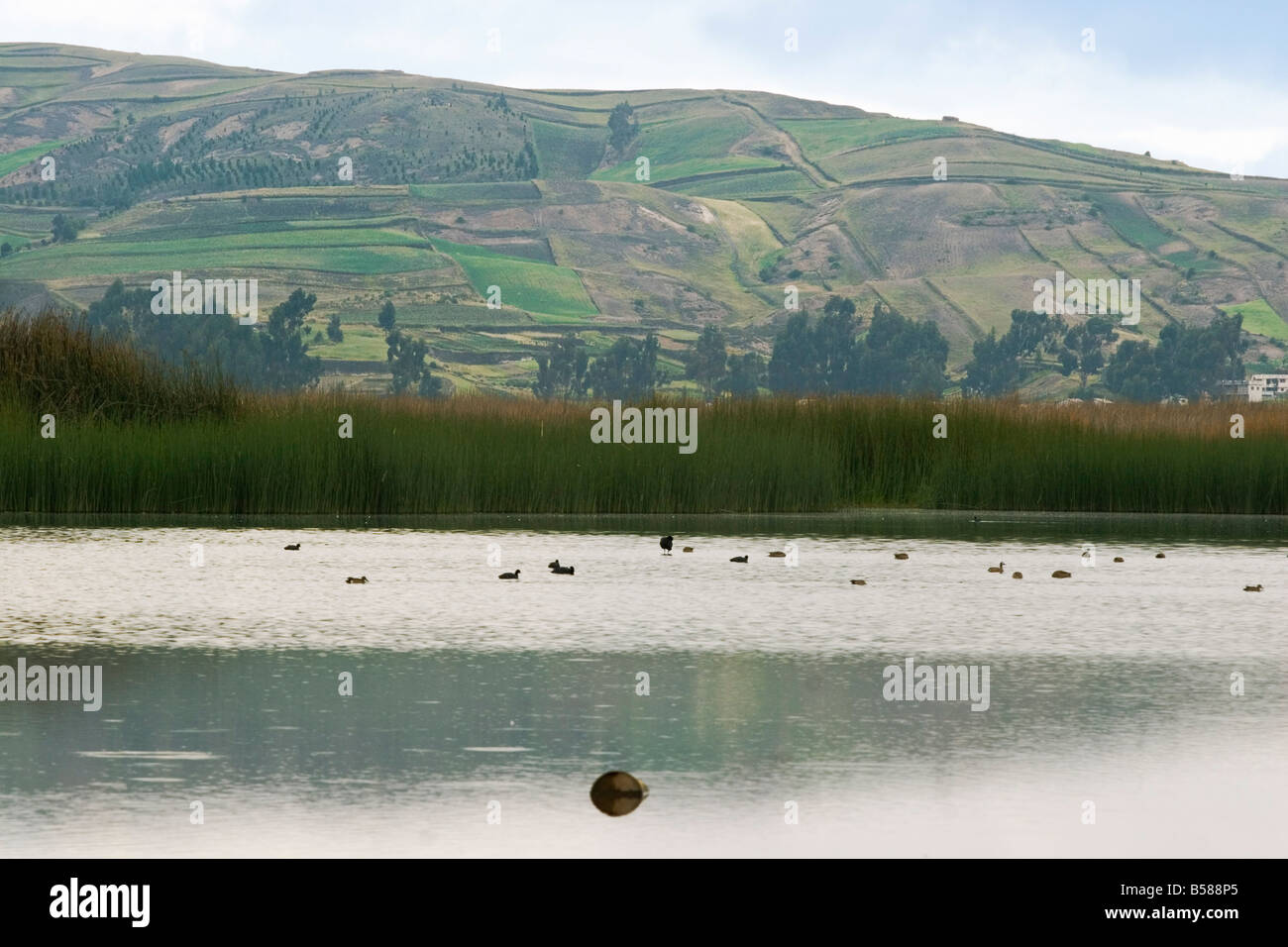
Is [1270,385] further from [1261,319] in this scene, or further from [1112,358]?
[1261,319]

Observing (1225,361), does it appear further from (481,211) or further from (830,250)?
(481,211)

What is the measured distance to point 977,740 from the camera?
24.1 feet

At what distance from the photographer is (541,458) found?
21031 mm

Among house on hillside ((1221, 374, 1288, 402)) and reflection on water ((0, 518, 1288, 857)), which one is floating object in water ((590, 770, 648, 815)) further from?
house on hillside ((1221, 374, 1288, 402))

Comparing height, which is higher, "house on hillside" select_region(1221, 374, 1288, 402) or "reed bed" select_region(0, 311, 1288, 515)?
"house on hillside" select_region(1221, 374, 1288, 402)

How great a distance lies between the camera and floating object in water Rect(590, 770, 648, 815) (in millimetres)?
6008

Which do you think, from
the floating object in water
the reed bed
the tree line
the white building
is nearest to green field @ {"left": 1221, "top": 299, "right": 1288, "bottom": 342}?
the tree line

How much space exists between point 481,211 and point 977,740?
7014 inches

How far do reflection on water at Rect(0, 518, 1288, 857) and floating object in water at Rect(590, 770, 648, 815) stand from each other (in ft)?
0.24

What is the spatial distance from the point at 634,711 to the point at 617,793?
1810 mm

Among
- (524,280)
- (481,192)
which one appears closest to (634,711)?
(524,280)

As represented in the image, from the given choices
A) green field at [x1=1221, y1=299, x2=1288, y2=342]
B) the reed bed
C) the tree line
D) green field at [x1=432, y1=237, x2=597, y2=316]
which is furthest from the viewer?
green field at [x1=432, y1=237, x2=597, y2=316]
